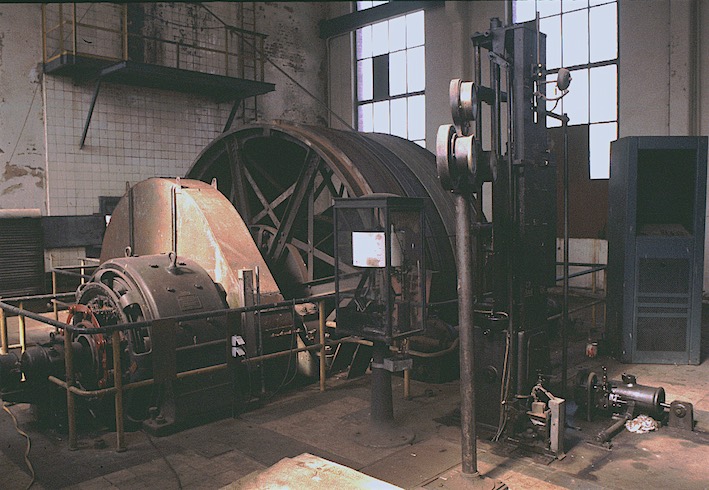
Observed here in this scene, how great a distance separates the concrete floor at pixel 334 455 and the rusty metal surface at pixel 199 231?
127 cm

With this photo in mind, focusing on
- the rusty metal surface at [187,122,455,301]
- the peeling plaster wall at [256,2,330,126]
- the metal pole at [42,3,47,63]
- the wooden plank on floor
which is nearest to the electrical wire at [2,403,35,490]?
the wooden plank on floor

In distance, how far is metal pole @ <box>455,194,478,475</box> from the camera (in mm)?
3559

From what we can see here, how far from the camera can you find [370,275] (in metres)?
4.90

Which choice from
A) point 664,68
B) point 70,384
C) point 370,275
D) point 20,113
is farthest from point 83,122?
point 664,68

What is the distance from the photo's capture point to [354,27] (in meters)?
14.5

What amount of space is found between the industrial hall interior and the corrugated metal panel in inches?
1.4

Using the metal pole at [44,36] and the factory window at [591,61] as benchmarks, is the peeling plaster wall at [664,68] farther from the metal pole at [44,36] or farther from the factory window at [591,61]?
the metal pole at [44,36]

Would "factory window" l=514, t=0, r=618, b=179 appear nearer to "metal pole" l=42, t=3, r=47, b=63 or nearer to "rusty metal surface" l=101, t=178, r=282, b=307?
"rusty metal surface" l=101, t=178, r=282, b=307

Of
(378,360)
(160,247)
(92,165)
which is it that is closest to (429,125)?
(92,165)

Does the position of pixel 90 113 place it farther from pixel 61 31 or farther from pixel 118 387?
pixel 118 387

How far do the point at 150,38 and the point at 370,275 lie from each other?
29.6 feet

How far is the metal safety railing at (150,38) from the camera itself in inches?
431

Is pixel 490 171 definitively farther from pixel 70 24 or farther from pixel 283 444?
pixel 70 24

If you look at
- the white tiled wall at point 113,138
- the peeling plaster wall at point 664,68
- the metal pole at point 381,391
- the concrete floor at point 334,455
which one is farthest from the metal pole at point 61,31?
the peeling plaster wall at point 664,68
